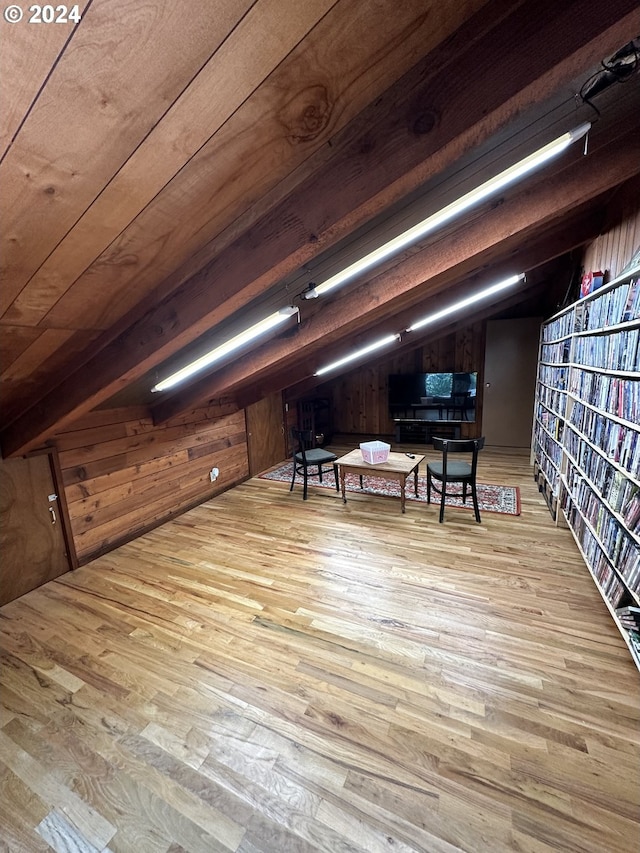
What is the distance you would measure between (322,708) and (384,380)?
6.43m

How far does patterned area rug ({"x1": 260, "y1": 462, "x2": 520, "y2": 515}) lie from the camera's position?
3.85m

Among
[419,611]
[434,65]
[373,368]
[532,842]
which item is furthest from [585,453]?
[373,368]

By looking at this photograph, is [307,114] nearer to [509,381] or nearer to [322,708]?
[322,708]

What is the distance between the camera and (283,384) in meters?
4.61

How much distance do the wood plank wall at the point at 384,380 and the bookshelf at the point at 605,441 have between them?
10.2 ft

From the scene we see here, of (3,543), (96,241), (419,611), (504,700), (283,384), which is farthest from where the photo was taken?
(283,384)

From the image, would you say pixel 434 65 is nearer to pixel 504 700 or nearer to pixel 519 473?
pixel 504 700

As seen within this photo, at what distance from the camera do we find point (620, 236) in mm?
2496

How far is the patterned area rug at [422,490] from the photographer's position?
12.6 ft

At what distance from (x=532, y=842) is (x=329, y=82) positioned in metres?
2.54

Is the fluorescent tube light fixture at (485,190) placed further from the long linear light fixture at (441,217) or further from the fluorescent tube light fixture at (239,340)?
the fluorescent tube light fixture at (239,340)

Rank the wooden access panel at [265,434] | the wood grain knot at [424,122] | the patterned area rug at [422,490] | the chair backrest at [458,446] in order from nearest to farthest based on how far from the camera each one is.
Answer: the wood grain knot at [424,122] → the chair backrest at [458,446] → the patterned area rug at [422,490] → the wooden access panel at [265,434]

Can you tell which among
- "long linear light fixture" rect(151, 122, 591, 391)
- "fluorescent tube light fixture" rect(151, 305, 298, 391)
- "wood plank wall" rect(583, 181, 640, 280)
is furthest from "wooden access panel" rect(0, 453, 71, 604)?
"wood plank wall" rect(583, 181, 640, 280)

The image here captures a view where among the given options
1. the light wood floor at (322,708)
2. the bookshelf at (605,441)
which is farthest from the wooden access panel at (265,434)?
the bookshelf at (605,441)
